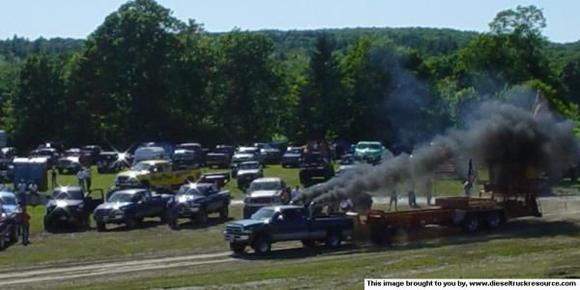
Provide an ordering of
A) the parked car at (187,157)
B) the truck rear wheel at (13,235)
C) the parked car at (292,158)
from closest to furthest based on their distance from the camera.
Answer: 1. the truck rear wheel at (13,235)
2. the parked car at (187,157)
3. the parked car at (292,158)

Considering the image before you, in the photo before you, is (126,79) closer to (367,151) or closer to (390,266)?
(367,151)

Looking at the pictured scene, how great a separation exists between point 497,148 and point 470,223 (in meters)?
4.38

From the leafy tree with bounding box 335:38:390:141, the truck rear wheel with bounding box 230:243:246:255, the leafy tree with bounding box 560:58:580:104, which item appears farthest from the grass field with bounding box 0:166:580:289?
the leafy tree with bounding box 560:58:580:104

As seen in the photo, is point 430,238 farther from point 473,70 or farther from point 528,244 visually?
point 473,70

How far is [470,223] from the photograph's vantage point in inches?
1752

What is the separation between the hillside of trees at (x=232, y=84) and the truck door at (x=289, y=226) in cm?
5067

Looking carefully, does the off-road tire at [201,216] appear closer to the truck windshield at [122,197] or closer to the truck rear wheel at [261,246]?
the truck windshield at [122,197]

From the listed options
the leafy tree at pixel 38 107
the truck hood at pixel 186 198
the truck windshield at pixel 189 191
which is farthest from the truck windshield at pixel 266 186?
the leafy tree at pixel 38 107

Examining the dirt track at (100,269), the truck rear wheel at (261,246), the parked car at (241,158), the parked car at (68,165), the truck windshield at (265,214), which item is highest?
the truck windshield at (265,214)

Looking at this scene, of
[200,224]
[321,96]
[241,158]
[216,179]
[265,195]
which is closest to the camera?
[200,224]

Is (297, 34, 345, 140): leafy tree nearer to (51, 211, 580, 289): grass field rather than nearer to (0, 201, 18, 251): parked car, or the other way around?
(0, 201, 18, 251): parked car

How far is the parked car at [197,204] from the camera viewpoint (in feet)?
164

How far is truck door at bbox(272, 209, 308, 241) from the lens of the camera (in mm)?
40281

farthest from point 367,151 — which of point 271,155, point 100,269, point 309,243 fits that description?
point 100,269
